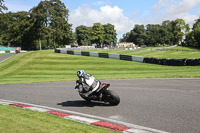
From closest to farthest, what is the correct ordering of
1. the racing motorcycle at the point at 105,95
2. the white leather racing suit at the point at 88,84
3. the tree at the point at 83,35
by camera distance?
the racing motorcycle at the point at 105,95, the white leather racing suit at the point at 88,84, the tree at the point at 83,35

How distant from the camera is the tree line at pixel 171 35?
10212 centimetres

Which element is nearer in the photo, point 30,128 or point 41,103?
point 30,128

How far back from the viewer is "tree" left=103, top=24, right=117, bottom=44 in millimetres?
129000

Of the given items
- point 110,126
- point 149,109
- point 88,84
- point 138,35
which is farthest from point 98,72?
point 138,35

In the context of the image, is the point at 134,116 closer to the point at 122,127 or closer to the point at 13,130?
the point at 122,127

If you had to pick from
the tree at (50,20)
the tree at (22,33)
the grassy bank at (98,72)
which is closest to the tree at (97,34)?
the tree at (22,33)

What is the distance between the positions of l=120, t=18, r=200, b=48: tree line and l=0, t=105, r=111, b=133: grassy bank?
103346mm

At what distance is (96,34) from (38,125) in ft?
379

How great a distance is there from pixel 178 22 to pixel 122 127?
11015 centimetres

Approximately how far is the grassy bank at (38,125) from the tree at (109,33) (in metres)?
123

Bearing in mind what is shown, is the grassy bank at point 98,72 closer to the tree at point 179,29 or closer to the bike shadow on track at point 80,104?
the bike shadow on track at point 80,104

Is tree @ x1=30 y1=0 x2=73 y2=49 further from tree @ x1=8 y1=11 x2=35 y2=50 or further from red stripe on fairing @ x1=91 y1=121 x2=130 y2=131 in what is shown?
red stripe on fairing @ x1=91 y1=121 x2=130 y2=131

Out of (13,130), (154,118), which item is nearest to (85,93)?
(154,118)

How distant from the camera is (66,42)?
76.1 meters
